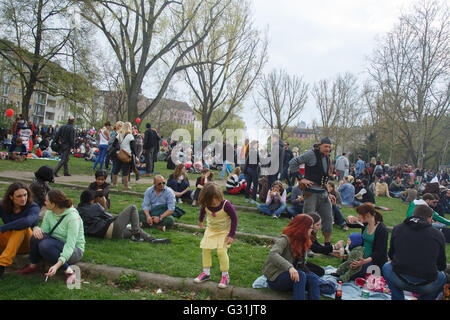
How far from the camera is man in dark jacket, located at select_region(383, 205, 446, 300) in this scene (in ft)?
12.8

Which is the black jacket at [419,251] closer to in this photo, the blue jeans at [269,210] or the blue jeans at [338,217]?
the blue jeans at [338,217]

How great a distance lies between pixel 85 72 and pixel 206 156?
8.92 m

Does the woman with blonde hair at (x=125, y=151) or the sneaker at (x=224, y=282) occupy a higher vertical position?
the woman with blonde hair at (x=125, y=151)

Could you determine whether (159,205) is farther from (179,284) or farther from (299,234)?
(299,234)

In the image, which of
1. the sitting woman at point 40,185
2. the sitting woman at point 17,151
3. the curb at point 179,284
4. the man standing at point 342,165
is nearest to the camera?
the curb at point 179,284

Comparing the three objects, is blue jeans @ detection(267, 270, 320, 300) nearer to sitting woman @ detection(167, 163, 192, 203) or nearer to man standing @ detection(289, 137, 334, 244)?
man standing @ detection(289, 137, 334, 244)

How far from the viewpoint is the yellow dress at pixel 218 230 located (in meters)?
4.55

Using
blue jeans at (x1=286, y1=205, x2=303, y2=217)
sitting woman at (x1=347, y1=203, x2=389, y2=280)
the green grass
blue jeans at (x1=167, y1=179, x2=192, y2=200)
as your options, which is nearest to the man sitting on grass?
the green grass

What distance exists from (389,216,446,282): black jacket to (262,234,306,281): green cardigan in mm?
1238

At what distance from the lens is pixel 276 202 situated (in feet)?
29.6

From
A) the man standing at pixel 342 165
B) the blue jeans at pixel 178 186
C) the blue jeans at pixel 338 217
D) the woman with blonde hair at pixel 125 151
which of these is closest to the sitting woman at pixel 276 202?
the blue jeans at pixel 338 217

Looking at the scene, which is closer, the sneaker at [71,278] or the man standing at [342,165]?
the sneaker at [71,278]

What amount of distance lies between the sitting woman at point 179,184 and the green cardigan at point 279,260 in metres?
5.45

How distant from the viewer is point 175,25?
797 inches
